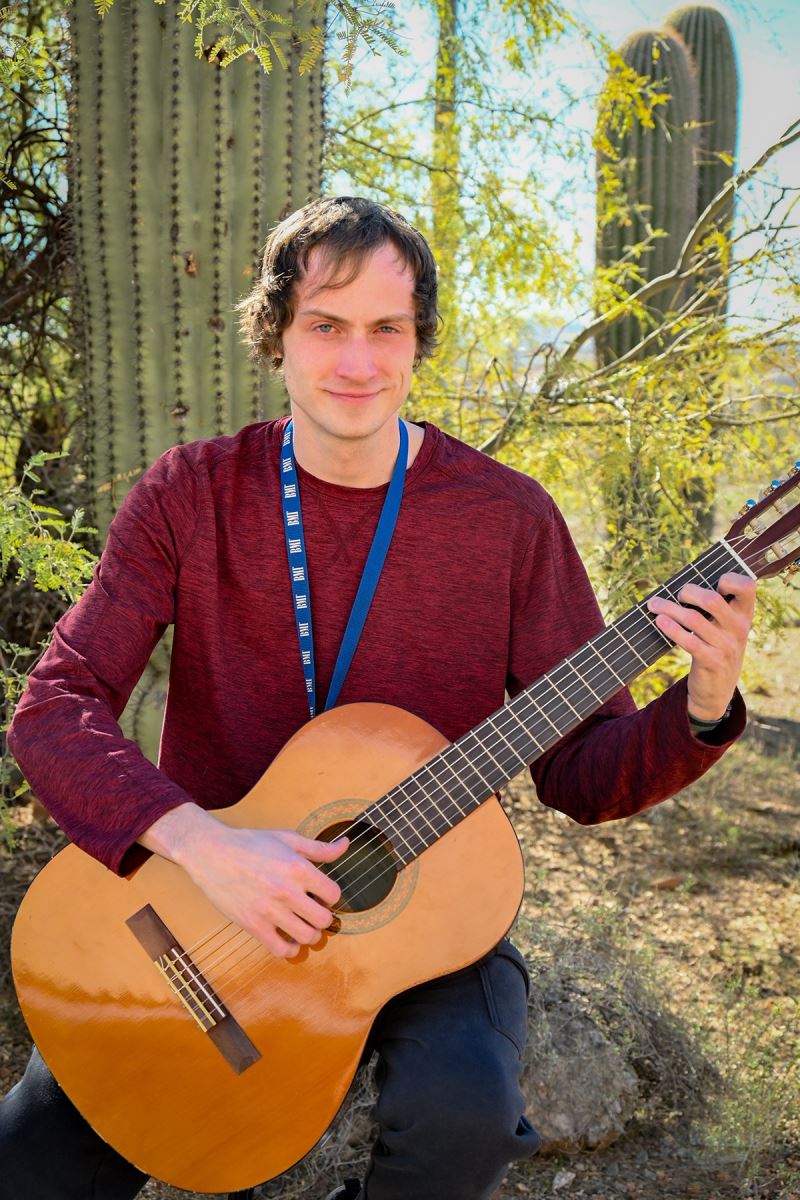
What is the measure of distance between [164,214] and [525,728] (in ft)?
6.14

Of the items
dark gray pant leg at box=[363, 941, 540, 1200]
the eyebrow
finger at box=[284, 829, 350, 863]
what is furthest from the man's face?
dark gray pant leg at box=[363, 941, 540, 1200]

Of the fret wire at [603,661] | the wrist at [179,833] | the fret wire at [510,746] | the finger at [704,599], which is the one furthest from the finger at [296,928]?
the finger at [704,599]

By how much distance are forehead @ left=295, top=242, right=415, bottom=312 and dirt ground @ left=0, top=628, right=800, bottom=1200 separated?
206 cm

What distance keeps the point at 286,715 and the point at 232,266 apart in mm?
1453

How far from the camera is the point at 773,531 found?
2068 mm

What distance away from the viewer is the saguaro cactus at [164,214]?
307 cm

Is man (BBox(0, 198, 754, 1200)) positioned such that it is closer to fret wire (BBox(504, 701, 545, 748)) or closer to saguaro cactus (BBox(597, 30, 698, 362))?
fret wire (BBox(504, 701, 545, 748))

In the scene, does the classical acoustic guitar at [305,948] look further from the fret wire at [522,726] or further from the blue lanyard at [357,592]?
the blue lanyard at [357,592]

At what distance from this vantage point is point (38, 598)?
12.7 ft

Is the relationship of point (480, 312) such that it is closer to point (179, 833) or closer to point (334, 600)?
point (334, 600)

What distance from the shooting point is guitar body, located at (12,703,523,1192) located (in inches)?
74.3

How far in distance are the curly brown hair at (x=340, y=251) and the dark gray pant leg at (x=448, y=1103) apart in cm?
137

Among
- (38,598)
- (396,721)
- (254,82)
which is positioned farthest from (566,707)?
(38,598)

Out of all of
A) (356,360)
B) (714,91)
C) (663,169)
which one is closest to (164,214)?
(356,360)
